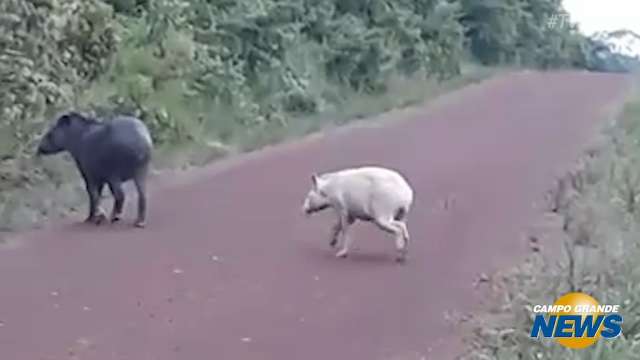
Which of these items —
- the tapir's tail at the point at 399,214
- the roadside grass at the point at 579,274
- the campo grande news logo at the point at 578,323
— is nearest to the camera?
the campo grande news logo at the point at 578,323

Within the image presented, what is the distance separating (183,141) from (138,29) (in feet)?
5.60

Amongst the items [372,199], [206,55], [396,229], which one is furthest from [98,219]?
[206,55]

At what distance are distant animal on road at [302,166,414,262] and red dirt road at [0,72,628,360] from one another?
28cm

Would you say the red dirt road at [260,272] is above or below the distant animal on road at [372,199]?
below

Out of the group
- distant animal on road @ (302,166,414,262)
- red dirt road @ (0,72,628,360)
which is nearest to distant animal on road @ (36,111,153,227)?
red dirt road @ (0,72,628,360)

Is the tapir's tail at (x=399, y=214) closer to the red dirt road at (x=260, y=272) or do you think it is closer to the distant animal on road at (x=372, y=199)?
the distant animal on road at (x=372, y=199)

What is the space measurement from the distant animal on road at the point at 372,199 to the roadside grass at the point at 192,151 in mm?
2733

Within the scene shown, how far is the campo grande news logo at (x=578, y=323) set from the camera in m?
6.32

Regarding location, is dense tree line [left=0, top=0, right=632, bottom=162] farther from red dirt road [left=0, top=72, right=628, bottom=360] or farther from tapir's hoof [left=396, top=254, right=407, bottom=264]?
tapir's hoof [left=396, top=254, right=407, bottom=264]

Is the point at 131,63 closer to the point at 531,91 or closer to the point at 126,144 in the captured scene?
the point at 126,144

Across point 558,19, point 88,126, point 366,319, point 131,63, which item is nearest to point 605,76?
point 558,19

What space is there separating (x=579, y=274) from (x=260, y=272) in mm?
2614

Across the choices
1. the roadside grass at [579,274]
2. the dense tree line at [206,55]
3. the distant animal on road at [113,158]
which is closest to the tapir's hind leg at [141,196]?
the distant animal on road at [113,158]

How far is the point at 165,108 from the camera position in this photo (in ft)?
55.2
